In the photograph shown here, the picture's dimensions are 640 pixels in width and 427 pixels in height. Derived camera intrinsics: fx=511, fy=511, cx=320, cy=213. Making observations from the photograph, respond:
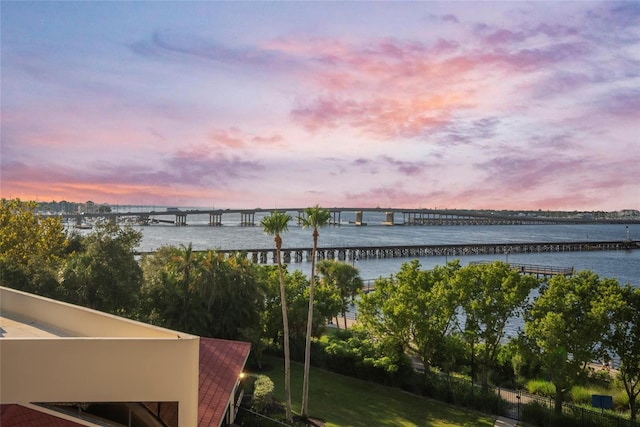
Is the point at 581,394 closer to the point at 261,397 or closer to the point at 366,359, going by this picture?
the point at 366,359

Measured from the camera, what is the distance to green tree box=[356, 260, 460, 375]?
2925cm

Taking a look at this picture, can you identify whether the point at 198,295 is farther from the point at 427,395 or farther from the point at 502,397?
the point at 502,397

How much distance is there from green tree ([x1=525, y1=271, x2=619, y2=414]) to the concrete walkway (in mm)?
2113

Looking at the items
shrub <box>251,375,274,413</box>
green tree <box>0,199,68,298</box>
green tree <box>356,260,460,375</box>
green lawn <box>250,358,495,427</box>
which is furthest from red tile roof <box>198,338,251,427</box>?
green tree <box>0,199,68,298</box>

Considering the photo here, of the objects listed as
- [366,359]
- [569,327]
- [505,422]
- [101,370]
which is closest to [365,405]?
[366,359]

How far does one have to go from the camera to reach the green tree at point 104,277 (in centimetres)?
2987

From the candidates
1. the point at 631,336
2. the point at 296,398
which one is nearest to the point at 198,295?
the point at 296,398

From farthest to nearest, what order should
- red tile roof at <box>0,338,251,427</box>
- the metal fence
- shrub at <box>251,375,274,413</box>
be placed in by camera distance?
the metal fence → shrub at <box>251,375,274,413</box> → red tile roof at <box>0,338,251,427</box>

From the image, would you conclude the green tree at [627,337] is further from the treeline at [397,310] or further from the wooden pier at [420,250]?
the wooden pier at [420,250]

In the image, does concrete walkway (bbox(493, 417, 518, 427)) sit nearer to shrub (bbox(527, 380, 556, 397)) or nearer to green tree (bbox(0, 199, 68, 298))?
shrub (bbox(527, 380, 556, 397))

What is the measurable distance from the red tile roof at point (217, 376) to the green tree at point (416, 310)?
34.5ft

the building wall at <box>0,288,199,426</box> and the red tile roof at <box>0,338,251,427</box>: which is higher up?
the building wall at <box>0,288,199,426</box>

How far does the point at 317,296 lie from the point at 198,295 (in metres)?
9.75

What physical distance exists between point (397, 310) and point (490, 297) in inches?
205
